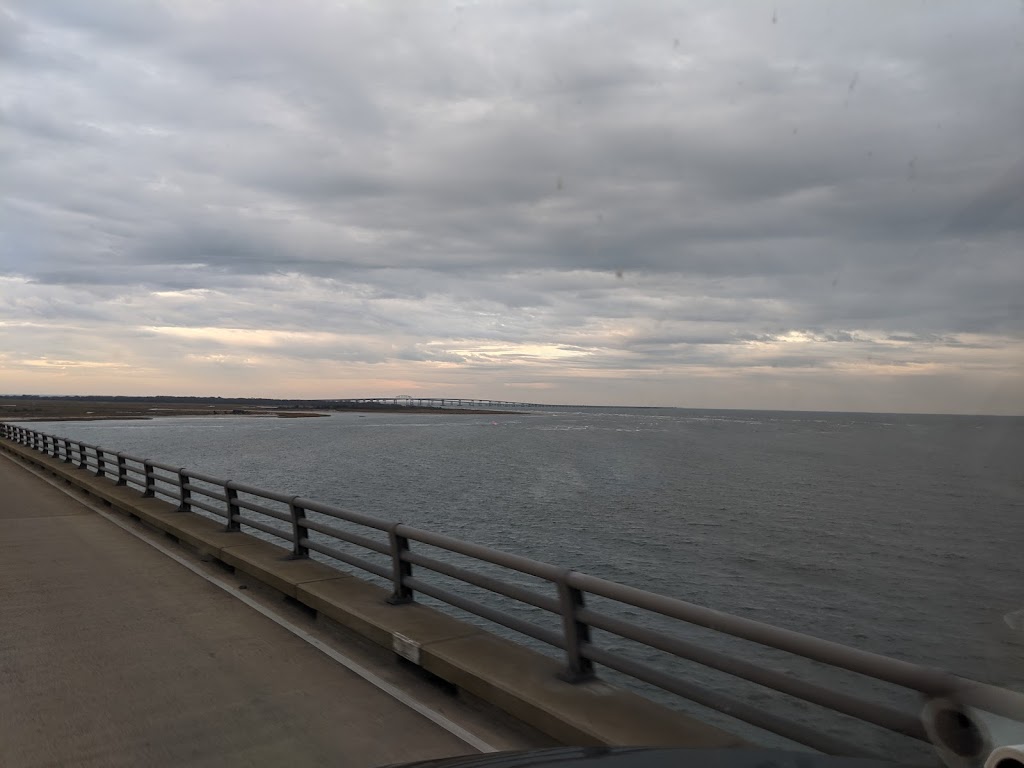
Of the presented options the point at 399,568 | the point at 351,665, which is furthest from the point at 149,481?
the point at 351,665

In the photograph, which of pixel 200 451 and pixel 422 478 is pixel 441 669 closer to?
pixel 422 478

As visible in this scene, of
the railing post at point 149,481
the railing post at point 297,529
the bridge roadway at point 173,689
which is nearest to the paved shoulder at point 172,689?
the bridge roadway at point 173,689

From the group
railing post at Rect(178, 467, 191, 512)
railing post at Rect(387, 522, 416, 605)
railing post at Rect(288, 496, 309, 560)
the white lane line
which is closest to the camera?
the white lane line

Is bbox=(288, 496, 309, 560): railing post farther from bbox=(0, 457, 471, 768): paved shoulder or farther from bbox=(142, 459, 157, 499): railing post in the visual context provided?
bbox=(142, 459, 157, 499): railing post

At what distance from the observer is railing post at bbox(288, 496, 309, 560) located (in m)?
9.73

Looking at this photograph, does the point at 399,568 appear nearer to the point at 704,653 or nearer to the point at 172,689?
the point at 172,689

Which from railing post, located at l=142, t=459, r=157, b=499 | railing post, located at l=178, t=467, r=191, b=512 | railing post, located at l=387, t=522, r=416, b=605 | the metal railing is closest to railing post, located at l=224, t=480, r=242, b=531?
railing post, located at l=178, t=467, r=191, b=512

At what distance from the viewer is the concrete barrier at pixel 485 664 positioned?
467cm

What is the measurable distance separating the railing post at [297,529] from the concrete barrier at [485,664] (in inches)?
6.9

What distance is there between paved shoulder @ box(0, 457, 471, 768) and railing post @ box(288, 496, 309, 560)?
3.69 feet

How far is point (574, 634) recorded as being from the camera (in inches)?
217

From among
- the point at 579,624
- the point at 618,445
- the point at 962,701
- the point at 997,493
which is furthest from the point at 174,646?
the point at 618,445

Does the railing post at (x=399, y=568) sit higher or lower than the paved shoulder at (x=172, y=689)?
higher

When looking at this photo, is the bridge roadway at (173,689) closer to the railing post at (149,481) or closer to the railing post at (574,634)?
the railing post at (574,634)
